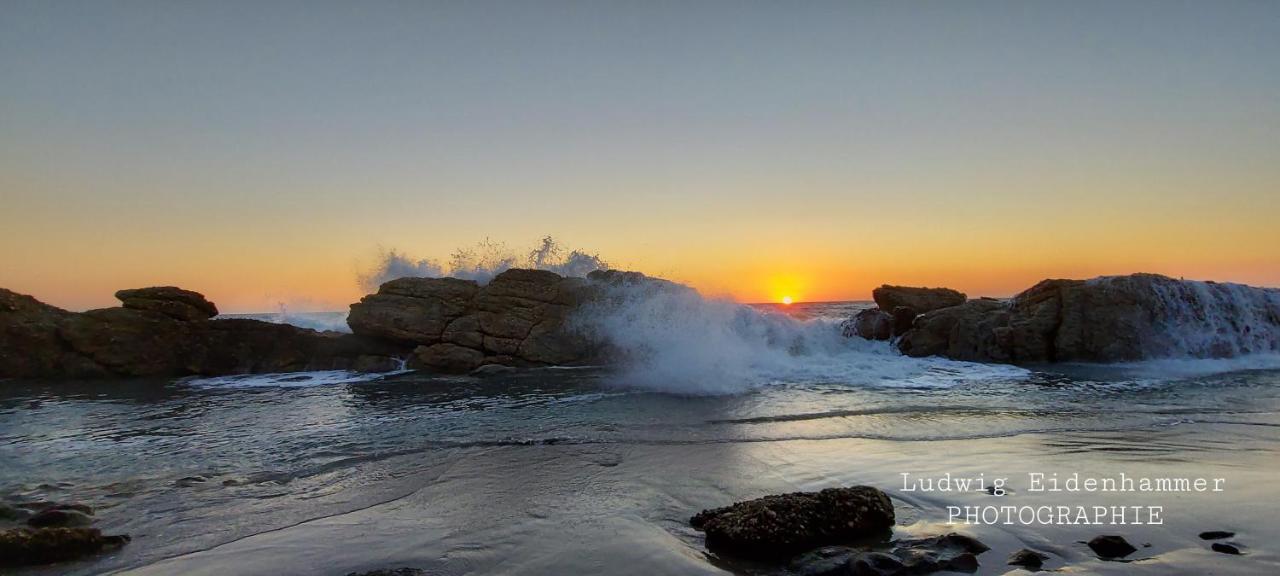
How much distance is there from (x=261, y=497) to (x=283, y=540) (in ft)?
5.37

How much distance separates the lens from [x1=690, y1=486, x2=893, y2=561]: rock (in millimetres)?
4371

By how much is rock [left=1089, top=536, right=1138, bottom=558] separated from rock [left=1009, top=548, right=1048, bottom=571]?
0.38m

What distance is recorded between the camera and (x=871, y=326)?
25016 mm

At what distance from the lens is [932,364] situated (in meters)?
18.5

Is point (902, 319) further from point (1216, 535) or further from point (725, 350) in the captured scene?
point (1216, 535)

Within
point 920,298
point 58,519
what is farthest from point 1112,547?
point 920,298

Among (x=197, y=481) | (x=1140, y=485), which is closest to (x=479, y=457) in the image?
(x=197, y=481)

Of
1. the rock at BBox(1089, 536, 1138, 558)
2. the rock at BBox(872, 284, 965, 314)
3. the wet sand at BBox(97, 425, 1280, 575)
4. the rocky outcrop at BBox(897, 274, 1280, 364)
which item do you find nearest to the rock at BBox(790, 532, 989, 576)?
the wet sand at BBox(97, 425, 1280, 575)

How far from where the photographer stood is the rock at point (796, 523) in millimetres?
4371

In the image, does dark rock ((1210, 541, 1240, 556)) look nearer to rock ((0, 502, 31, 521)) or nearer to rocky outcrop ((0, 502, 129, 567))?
rocky outcrop ((0, 502, 129, 567))

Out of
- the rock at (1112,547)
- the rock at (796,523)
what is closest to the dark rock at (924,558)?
the rock at (796,523)

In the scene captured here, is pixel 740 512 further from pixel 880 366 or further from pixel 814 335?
pixel 814 335

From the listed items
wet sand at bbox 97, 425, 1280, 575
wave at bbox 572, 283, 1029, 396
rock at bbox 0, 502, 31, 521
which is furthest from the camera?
wave at bbox 572, 283, 1029, 396

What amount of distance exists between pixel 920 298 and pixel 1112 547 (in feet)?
77.6
